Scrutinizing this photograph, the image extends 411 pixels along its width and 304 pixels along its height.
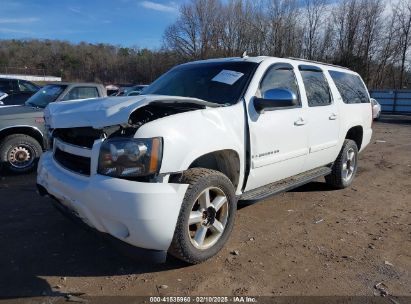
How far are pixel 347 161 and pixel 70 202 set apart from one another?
14.8 feet

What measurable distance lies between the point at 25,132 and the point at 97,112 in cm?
453

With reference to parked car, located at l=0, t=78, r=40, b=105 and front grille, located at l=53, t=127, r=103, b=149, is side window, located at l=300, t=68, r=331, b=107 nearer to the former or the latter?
front grille, located at l=53, t=127, r=103, b=149

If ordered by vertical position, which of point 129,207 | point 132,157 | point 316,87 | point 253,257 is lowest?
point 253,257

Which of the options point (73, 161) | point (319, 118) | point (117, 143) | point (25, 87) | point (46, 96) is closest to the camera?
point (117, 143)

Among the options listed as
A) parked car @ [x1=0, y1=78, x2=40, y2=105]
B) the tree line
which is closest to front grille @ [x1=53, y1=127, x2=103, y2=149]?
parked car @ [x1=0, y1=78, x2=40, y2=105]

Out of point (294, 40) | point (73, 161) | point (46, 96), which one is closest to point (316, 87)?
point (73, 161)

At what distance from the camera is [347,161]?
6.32 meters

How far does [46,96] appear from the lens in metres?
7.82

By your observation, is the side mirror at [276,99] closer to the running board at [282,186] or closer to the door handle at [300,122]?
the door handle at [300,122]

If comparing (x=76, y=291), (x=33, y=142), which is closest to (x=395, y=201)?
(x=76, y=291)

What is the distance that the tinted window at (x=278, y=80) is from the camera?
4.38 meters

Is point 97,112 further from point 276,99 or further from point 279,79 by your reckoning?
point 279,79

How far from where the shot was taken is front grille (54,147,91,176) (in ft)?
10.8

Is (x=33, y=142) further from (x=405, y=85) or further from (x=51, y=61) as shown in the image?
(x=51, y=61)
